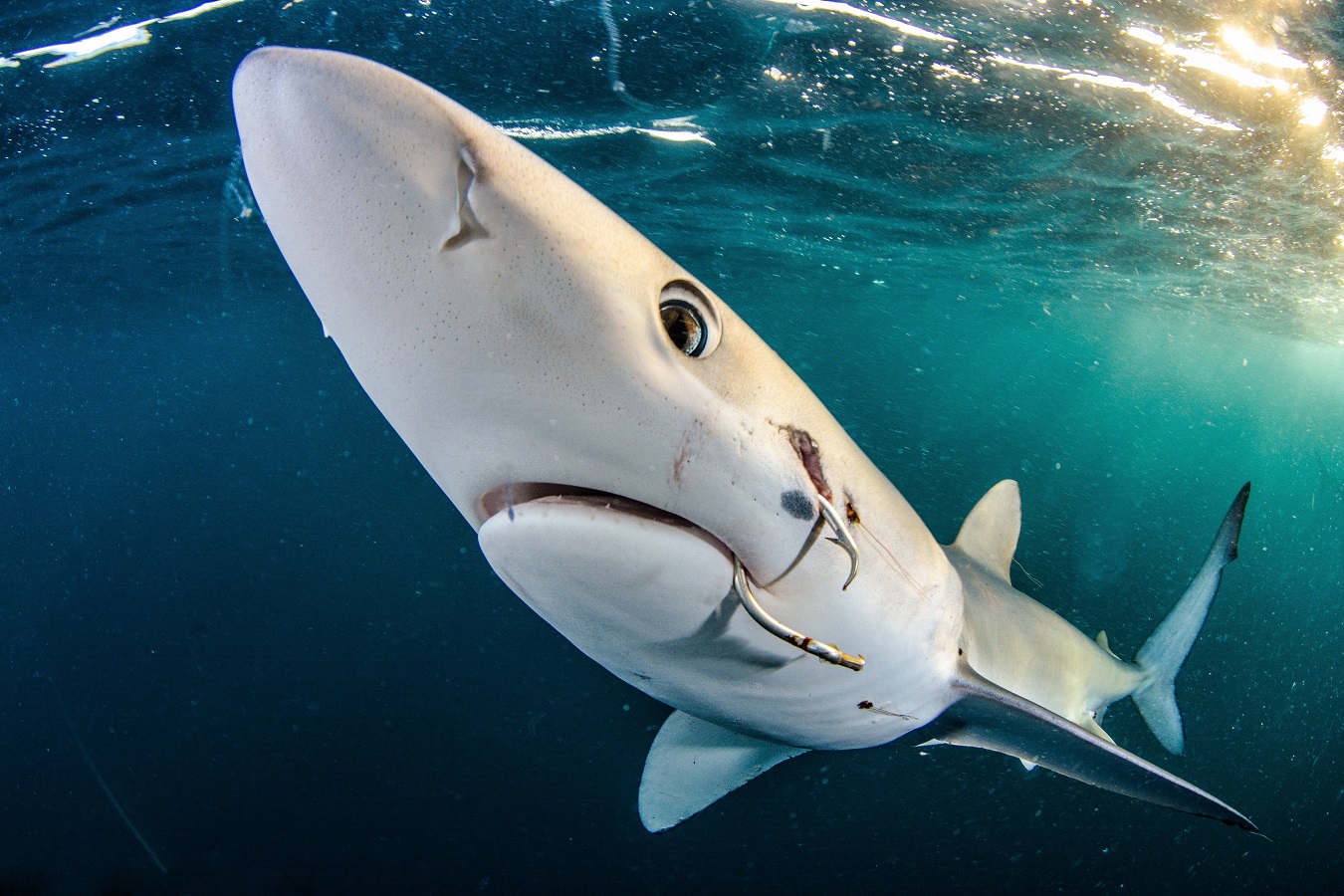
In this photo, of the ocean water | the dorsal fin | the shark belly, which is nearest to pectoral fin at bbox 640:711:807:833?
the shark belly

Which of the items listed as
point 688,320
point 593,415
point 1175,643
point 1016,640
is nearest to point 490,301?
point 593,415

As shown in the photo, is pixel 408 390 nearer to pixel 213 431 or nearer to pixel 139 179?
pixel 139 179

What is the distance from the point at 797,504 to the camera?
139cm

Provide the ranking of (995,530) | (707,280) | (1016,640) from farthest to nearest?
1. (707,280)
2. (995,530)
3. (1016,640)

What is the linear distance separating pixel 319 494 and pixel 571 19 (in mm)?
53319

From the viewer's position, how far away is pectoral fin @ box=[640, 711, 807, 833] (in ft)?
10.5

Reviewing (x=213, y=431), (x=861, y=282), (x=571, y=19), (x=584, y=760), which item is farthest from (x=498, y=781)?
(x=213, y=431)

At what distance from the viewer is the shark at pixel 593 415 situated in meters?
0.97

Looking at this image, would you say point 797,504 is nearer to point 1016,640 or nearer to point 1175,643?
point 1016,640

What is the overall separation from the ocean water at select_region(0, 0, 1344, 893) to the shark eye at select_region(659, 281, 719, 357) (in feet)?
22.2

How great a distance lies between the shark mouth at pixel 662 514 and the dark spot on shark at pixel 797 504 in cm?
3

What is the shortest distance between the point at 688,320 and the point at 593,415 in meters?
0.24

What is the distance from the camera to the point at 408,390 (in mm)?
1125

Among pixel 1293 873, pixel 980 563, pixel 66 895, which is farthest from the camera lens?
pixel 66 895
